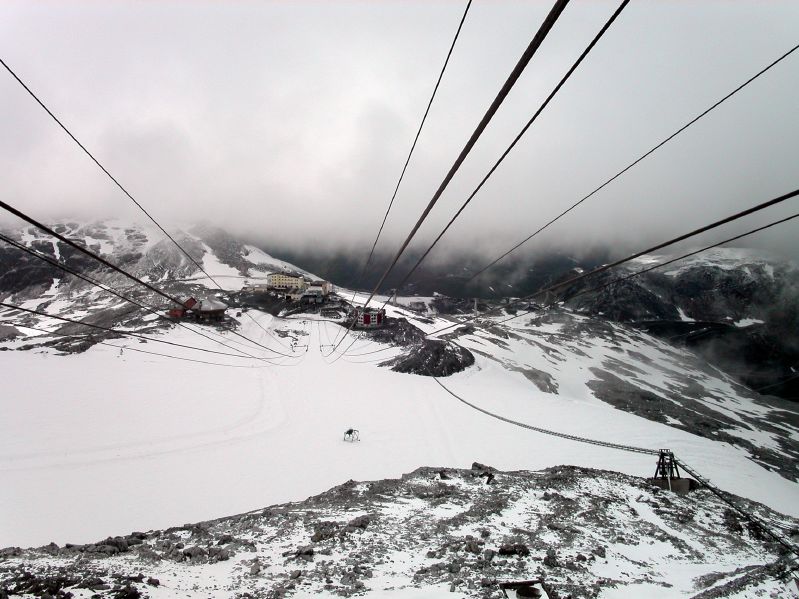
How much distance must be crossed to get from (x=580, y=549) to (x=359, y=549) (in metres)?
7.72

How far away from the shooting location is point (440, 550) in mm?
12125

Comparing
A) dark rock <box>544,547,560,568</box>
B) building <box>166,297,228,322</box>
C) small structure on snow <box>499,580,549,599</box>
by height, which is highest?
building <box>166,297,228,322</box>

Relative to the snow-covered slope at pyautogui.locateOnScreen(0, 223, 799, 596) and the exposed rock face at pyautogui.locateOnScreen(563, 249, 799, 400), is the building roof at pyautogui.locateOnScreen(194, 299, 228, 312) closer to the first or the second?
the snow-covered slope at pyautogui.locateOnScreen(0, 223, 799, 596)

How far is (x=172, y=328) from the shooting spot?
70062 mm

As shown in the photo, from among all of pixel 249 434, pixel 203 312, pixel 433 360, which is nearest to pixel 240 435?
pixel 249 434

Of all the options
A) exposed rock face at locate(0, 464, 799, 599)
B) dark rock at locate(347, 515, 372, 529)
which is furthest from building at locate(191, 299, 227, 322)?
dark rock at locate(347, 515, 372, 529)

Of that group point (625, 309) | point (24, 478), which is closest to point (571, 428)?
point (24, 478)

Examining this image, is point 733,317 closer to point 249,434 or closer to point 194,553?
point 249,434

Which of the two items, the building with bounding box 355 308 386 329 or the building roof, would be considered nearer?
the building roof

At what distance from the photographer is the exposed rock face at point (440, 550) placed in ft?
31.6

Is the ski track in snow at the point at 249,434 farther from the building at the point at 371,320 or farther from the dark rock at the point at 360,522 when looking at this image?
the building at the point at 371,320

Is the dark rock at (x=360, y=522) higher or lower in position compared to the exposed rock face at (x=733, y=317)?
lower

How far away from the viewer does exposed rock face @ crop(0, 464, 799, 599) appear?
9.63 m

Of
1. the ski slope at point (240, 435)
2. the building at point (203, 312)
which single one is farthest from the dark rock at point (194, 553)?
the building at point (203, 312)
